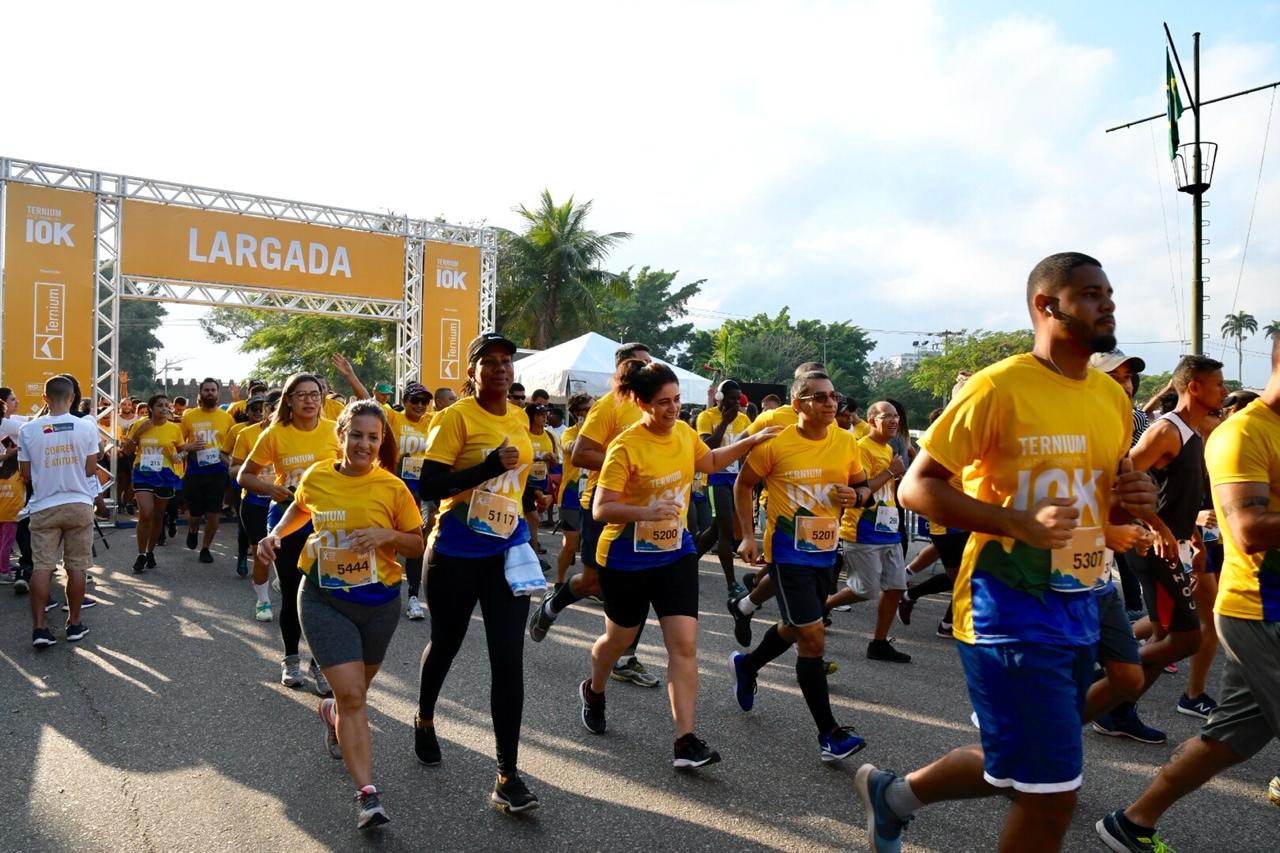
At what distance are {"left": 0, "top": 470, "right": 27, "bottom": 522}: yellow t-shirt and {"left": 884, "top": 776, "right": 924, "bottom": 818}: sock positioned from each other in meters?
7.68

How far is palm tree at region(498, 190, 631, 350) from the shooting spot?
36.1 metres

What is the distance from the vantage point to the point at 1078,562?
2.54 metres

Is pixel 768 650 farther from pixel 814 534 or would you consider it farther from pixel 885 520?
pixel 885 520

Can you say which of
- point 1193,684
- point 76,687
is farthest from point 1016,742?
point 76,687

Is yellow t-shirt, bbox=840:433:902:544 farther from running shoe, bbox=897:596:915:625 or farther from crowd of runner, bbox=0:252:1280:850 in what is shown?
running shoe, bbox=897:596:915:625

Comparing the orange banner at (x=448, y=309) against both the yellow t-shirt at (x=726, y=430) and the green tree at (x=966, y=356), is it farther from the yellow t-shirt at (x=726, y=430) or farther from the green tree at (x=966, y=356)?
the green tree at (x=966, y=356)

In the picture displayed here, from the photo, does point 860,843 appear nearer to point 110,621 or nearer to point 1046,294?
point 1046,294

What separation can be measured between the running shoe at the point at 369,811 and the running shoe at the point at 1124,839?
273cm

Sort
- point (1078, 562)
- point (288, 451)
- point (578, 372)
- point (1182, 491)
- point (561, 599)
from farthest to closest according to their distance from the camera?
point (578, 372)
point (288, 451)
point (561, 599)
point (1182, 491)
point (1078, 562)

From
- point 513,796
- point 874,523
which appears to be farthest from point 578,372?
point 513,796

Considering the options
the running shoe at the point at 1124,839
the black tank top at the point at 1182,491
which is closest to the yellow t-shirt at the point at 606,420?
the black tank top at the point at 1182,491

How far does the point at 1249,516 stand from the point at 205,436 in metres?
10.6

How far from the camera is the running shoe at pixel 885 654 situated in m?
6.34

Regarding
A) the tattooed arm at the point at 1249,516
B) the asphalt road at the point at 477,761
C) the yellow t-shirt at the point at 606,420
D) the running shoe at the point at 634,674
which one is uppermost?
the yellow t-shirt at the point at 606,420
